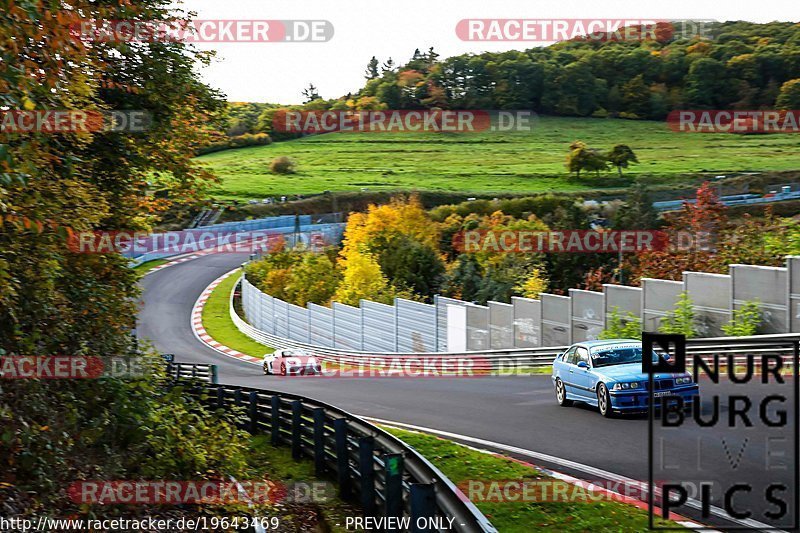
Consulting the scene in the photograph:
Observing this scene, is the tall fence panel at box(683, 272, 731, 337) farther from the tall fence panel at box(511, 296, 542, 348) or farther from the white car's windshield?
the white car's windshield

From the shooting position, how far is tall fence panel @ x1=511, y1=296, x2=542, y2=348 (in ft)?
105

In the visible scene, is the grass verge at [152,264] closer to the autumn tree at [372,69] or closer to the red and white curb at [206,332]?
the red and white curb at [206,332]

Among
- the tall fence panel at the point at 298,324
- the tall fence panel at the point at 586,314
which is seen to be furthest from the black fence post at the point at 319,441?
the tall fence panel at the point at 298,324

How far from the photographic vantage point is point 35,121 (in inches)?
351

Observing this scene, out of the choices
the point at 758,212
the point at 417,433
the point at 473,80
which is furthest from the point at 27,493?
the point at 473,80

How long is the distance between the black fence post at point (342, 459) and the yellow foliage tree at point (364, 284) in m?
43.7

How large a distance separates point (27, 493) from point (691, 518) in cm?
740

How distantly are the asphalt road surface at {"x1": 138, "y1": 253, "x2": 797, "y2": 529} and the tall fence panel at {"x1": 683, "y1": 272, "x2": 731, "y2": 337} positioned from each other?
522 cm

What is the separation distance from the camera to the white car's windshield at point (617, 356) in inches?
661

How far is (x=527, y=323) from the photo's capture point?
32688 mm

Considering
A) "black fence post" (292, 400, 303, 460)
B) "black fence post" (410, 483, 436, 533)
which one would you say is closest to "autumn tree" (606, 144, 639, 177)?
"black fence post" (292, 400, 303, 460)

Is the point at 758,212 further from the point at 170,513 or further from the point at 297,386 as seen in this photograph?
the point at 170,513

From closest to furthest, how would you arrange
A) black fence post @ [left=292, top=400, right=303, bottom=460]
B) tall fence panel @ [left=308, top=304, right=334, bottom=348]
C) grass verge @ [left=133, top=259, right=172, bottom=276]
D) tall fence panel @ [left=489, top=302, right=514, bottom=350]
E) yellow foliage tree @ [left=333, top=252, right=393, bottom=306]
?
black fence post @ [left=292, top=400, right=303, bottom=460], tall fence panel @ [left=489, top=302, right=514, bottom=350], tall fence panel @ [left=308, top=304, right=334, bottom=348], yellow foliage tree @ [left=333, top=252, right=393, bottom=306], grass verge @ [left=133, top=259, right=172, bottom=276]

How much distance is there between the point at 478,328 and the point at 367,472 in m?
24.5
